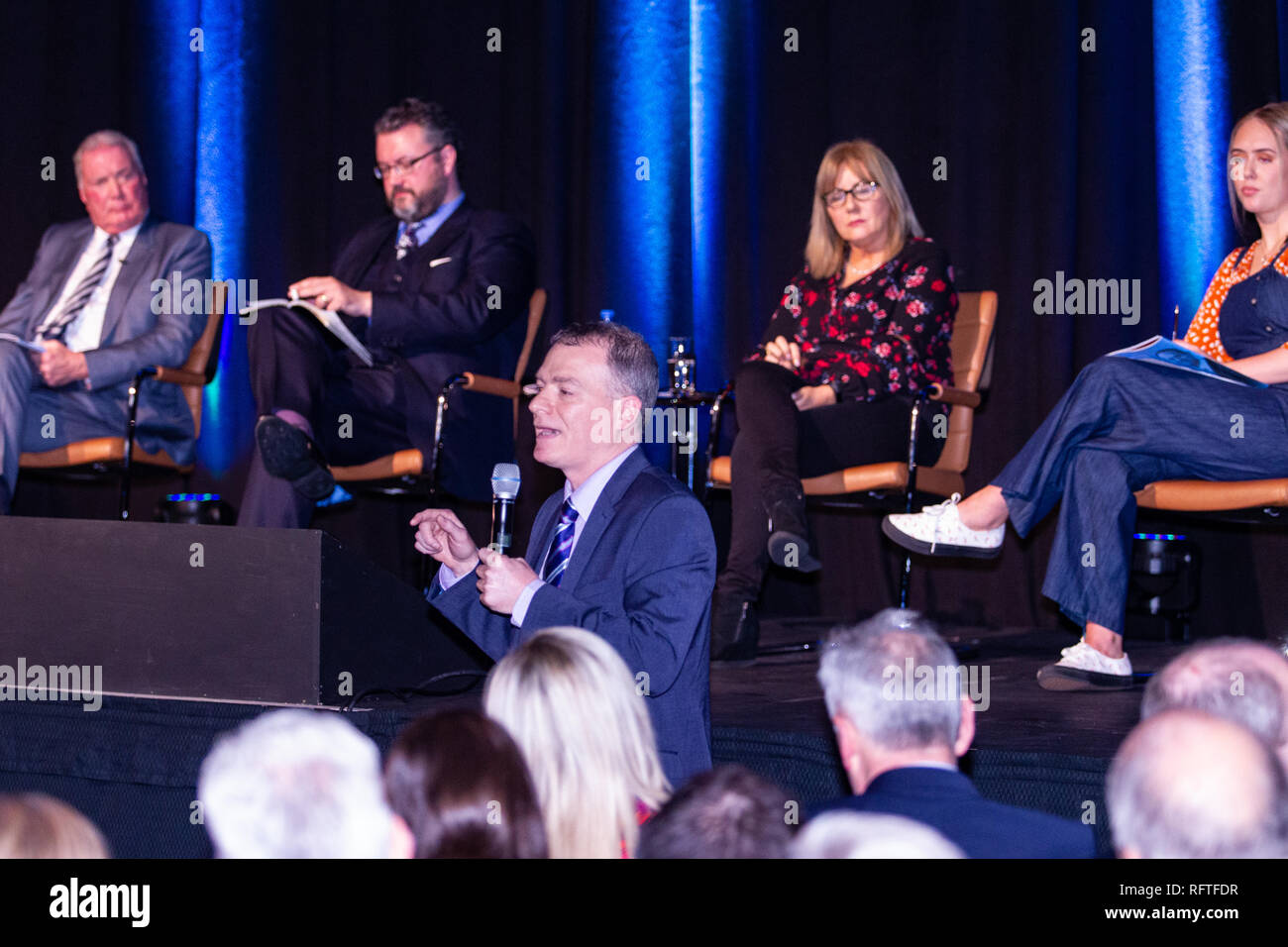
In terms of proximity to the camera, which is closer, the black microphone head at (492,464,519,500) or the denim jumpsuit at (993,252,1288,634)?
the black microphone head at (492,464,519,500)

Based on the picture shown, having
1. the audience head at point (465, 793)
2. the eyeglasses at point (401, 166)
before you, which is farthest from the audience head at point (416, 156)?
the audience head at point (465, 793)

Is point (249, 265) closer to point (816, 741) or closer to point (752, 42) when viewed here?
point (752, 42)

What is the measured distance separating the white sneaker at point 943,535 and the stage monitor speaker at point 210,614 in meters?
0.95

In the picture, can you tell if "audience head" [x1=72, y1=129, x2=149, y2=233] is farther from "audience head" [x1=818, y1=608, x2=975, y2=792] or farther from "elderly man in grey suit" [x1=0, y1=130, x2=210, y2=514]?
"audience head" [x1=818, y1=608, x2=975, y2=792]

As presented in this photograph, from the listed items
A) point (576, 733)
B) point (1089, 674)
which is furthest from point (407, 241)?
point (576, 733)

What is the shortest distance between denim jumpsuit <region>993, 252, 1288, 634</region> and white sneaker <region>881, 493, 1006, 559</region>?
0.08 metres

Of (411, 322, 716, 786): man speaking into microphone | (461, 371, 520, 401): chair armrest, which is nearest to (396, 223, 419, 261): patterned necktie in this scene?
(461, 371, 520, 401): chair armrest

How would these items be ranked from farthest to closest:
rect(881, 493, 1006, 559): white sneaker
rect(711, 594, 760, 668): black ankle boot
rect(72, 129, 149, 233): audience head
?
1. rect(72, 129, 149, 233): audience head
2. rect(711, 594, 760, 668): black ankle boot
3. rect(881, 493, 1006, 559): white sneaker

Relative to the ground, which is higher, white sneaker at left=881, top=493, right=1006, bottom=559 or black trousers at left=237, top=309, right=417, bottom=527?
black trousers at left=237, top=309, right=417, bottom=527

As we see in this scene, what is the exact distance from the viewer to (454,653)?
2.69 meters

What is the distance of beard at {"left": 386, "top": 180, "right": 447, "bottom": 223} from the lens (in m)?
3.98

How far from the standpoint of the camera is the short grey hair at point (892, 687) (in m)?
1.43

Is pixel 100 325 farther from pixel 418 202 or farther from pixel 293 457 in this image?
pixel 293 457

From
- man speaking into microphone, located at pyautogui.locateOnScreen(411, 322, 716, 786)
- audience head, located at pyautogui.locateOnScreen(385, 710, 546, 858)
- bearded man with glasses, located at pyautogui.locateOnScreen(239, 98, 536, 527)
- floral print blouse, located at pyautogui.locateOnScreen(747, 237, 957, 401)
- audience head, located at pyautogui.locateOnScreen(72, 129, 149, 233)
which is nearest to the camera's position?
audience head, located at pyautogui.locateOnScreen(385, 710, 546, 858)
